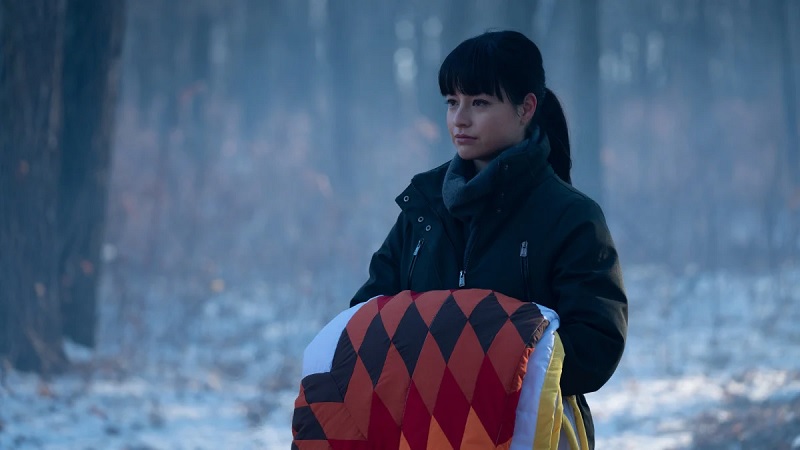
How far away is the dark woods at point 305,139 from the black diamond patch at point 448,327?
6.37m

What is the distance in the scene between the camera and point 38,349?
768 cm

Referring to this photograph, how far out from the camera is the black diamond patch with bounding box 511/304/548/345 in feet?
6.86

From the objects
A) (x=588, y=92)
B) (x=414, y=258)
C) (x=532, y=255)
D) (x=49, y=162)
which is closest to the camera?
(x=532, y=255)

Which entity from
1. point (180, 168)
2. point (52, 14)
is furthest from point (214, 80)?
point (52, 14)

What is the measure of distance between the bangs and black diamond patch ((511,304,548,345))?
2.03ft

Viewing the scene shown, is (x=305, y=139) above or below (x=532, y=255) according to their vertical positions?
above

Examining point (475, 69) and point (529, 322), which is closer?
point (529, 322)

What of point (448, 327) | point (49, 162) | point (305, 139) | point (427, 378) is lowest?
point (427, 378)

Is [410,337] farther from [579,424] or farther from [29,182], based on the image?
[29,182]

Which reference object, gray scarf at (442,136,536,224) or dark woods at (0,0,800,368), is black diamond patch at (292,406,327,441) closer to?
gray scarf at (442,136,536,224)

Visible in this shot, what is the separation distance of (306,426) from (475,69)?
102 cm

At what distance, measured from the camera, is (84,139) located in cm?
887

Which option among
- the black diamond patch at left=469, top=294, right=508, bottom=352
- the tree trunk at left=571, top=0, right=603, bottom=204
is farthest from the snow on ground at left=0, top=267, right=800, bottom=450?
the black diamond patch at left=469, top=294, right=508, bottom=352

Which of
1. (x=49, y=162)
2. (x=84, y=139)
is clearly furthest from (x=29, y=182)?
(x=84, y=139)
